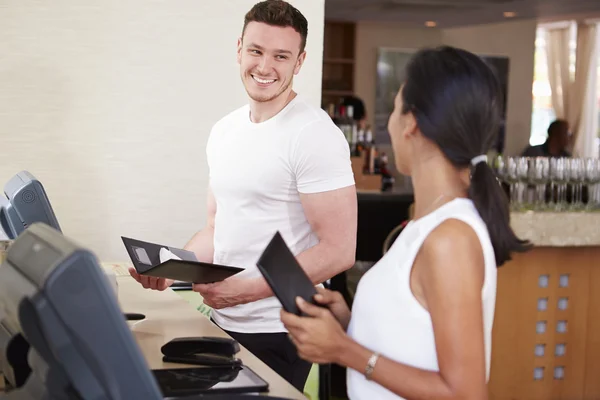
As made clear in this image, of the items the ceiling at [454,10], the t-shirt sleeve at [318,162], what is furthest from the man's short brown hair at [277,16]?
the ceiling at [454,10]

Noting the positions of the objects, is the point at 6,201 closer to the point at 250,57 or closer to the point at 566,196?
the point at 250,57

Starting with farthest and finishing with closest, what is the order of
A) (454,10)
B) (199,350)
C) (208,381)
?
1. (454,10)
2. (199,350)
3. (208,381)

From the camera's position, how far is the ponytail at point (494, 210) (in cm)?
145

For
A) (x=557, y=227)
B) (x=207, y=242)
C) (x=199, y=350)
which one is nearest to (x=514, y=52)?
(x=557, y=227)

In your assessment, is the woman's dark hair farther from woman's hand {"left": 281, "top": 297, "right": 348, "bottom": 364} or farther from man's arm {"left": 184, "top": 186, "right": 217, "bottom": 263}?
man's arm {"left": 184, "top": 186, "right": 217, "bottom": 263}

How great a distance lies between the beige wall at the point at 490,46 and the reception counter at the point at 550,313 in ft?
23.4

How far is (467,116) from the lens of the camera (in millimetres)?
1465

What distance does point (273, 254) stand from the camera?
58.5 inches

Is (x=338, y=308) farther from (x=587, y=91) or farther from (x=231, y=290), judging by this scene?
(x=587, y=91)

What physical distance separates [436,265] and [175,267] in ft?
2.67

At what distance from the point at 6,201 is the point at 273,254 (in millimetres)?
1355

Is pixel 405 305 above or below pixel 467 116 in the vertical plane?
below

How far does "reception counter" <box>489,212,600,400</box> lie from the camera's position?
15.1 ft

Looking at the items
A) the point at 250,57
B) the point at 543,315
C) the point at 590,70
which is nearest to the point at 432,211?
the point at 250,57
